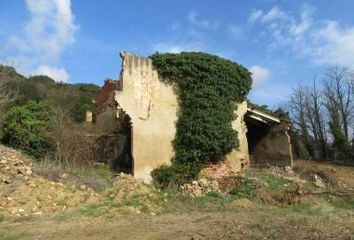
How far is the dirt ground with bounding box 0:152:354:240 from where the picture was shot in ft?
36.9

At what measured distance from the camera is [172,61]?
73.5 ft

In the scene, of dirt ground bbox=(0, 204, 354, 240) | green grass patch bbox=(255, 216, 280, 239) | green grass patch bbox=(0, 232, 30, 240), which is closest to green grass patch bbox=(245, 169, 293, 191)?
dirt ground bbox=(0, 204, 354, 240)

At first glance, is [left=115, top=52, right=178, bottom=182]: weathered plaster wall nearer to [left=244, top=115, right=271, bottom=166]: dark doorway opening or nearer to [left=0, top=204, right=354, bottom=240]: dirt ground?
[left=0, top=204, right=354, bottom=240]: dirt ground

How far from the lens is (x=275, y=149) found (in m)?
28.2

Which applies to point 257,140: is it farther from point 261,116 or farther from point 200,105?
point 200,105

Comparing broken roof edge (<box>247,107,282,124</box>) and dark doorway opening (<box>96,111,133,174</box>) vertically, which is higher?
broken roof edge (<box>247,107,282,124</box>)

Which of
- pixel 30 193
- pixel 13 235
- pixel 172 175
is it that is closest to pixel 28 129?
pixel 30 193

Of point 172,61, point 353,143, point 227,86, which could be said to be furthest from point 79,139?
point 353,143

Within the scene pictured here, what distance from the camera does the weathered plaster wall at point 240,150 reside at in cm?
2366

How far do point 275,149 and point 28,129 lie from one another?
13.6 metres

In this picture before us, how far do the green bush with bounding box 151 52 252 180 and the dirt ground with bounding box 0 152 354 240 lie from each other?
7.20ft

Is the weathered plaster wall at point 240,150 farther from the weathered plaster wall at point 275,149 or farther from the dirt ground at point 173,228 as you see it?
the dirt ground at point 173,228

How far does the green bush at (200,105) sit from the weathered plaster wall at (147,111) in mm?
443

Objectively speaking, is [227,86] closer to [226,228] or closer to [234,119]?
[234,119]
